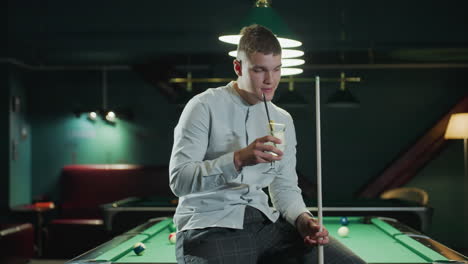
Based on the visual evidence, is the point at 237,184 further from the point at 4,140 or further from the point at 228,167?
the point at 4,140

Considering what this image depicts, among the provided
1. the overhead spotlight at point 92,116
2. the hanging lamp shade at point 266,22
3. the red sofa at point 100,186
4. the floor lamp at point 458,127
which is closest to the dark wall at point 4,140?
the red sofa at point 100,186

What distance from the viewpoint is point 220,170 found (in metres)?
2.02

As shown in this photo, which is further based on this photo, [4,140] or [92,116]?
[92,116]

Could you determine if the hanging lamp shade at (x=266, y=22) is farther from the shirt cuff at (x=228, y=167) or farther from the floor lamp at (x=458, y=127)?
the floor lamp at (x=458, y=127)

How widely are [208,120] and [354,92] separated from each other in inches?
263

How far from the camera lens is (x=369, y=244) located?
139 inches

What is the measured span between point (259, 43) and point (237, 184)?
558mm

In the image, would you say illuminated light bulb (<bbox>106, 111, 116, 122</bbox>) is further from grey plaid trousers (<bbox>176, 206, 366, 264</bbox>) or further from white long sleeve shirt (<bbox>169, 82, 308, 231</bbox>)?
grey plaid trousers (<bbox>176, 206, 366, 264</bbox>)

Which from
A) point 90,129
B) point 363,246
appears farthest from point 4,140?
point 363,246

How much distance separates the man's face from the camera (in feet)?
7.08

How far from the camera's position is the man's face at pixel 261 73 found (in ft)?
7.08

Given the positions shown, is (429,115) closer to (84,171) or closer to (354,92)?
(354,92)

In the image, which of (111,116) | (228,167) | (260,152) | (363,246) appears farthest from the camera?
(111,116)

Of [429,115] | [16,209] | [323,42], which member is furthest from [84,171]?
[429,115]
